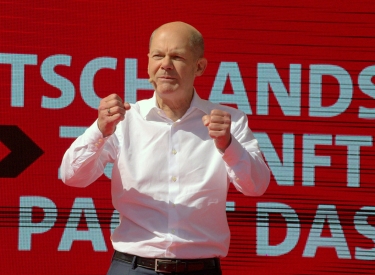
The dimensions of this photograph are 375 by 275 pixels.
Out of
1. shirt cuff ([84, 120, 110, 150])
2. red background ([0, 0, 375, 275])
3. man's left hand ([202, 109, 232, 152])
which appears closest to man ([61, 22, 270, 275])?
shirt cuff ([84, 120, 110, 150])

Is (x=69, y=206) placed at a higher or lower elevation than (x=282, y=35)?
lower

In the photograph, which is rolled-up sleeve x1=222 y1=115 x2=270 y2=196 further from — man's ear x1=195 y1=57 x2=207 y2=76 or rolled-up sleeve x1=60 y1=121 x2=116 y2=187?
rolled-up sleeve x1=60 y1=121 x2=116 y2=187

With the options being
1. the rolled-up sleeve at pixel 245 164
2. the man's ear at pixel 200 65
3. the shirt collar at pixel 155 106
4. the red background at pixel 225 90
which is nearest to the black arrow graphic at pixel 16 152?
the red background at pixel 225 90

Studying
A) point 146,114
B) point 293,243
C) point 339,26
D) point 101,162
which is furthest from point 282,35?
point 101,162

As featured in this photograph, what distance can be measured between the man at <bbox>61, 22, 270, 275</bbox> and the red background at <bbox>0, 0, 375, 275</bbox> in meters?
1.03

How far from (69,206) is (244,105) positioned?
0.99 metres

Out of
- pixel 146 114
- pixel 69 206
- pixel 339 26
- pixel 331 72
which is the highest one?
pixel 339 26

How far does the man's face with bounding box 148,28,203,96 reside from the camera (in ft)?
7.32

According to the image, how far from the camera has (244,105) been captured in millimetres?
3355

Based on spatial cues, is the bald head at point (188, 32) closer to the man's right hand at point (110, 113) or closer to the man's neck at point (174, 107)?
→ the man's neck at point (174, 107)

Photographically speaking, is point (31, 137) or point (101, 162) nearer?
point (101, 162)

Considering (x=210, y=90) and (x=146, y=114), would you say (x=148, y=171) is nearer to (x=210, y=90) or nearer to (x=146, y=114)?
(x=146, y=114)

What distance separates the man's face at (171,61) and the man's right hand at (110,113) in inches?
8.6

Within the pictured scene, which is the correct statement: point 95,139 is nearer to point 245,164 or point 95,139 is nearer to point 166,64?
point 166,64
